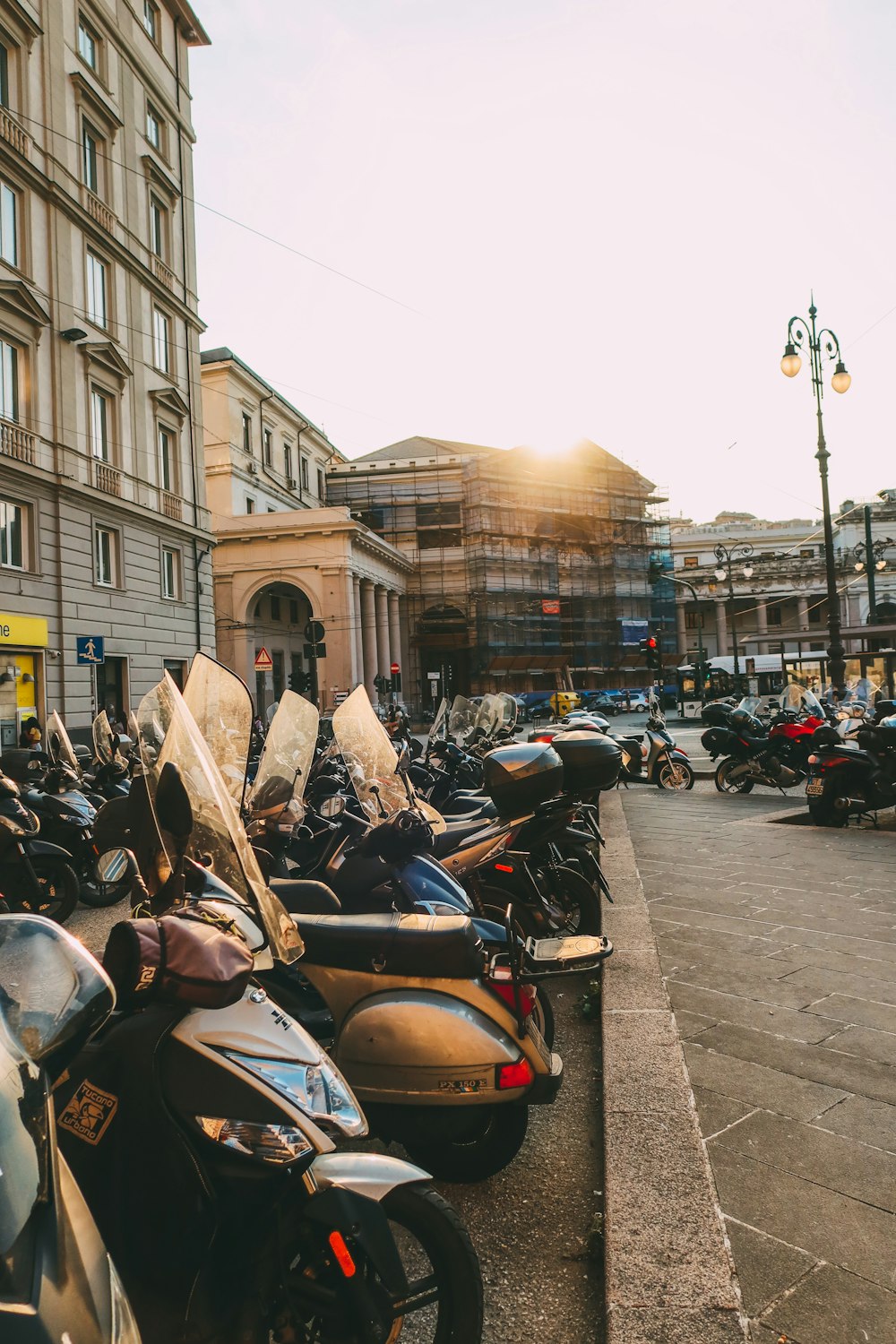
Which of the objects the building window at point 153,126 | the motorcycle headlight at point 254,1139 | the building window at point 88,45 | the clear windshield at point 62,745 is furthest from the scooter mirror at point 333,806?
the building window at point 153,126

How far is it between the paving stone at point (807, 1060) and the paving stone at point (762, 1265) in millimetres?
909

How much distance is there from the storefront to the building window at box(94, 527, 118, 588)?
8.35 feet

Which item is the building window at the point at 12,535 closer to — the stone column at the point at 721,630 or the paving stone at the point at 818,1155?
the paving stone at the point at 818,1155

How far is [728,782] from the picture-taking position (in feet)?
36.9

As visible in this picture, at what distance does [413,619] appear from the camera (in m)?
54.2

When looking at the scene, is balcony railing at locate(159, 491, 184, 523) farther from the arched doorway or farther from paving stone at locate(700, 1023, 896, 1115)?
paving stone at locate(700, 1023, 896, 1115)

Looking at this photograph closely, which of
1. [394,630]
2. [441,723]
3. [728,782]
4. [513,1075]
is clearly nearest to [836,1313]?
[513,1075]

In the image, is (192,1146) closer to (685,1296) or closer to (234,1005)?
(234,1005)

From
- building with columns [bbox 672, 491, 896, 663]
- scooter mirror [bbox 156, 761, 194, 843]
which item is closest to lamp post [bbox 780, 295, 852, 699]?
scooter mirror [bbox 156, 761, 194, 843]

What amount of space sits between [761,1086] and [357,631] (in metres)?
37.5

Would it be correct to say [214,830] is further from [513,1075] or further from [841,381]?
[841,381]

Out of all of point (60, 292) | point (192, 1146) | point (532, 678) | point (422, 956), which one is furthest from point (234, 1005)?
point (532, 678)

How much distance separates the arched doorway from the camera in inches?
1532

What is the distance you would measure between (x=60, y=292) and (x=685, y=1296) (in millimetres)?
19398
